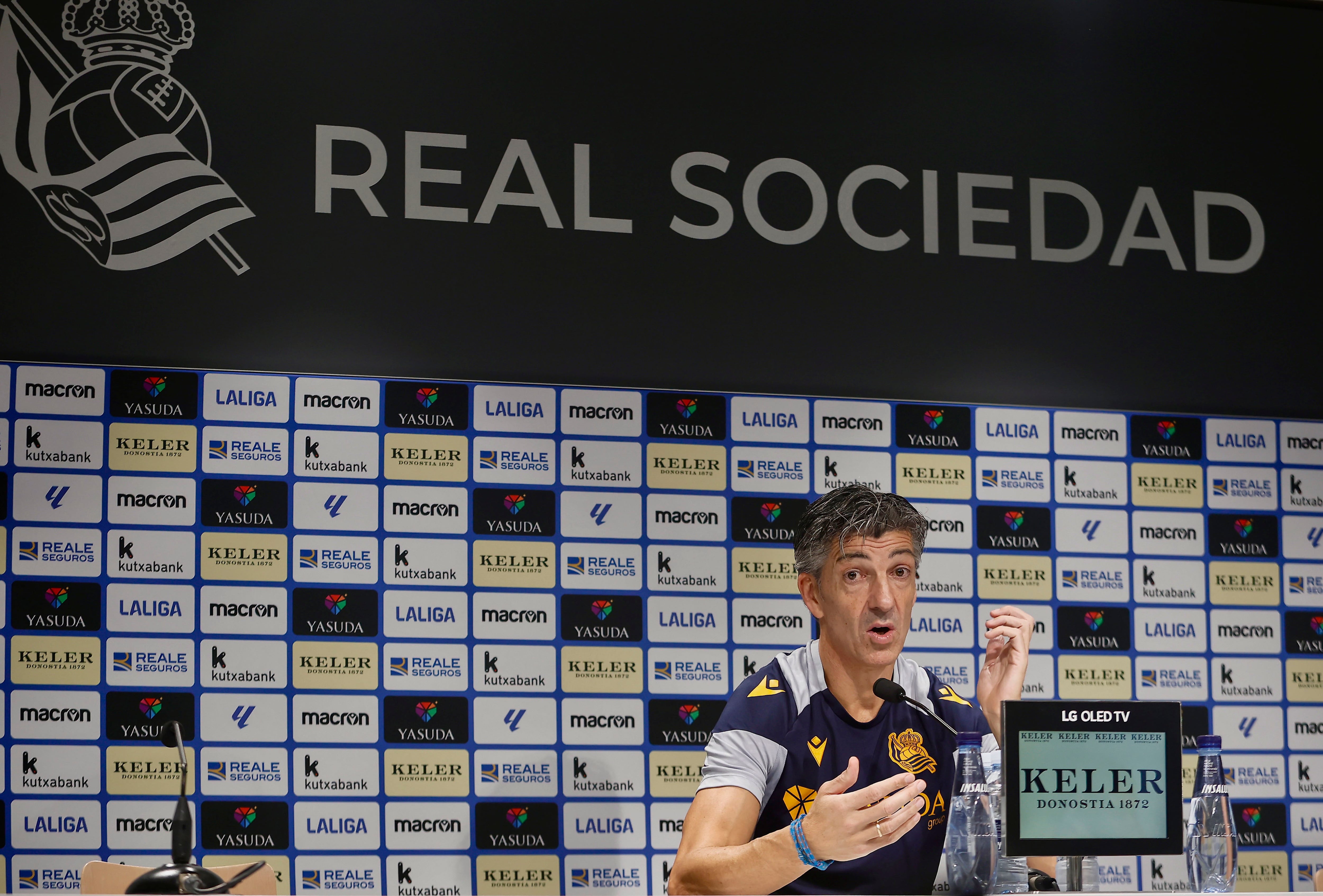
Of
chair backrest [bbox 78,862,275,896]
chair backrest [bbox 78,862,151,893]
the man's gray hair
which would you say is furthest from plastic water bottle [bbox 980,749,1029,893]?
chair backrest [bbox 78,862,151,893]

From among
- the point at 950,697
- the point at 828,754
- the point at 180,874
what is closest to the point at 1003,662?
the point at 950,697

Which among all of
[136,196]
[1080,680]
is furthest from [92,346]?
[1080,680]

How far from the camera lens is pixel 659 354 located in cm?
366

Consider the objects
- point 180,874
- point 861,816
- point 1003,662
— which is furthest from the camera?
point 1003,662

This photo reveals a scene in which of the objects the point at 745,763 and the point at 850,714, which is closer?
the point at 745,763

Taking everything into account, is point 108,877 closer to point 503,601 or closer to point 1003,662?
point 503,601

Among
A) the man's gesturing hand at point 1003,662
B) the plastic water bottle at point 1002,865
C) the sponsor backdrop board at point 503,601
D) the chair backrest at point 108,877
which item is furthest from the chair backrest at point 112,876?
the man's gesturing hand at point 1003,662

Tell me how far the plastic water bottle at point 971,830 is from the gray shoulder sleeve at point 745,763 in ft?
1.66

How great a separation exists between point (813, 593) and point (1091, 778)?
32.9 inches

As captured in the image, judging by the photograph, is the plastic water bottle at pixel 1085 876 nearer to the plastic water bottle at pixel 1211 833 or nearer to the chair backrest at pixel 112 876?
the plastic water bottle at pixel 1211 833

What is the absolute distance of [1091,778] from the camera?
1915 millimetres

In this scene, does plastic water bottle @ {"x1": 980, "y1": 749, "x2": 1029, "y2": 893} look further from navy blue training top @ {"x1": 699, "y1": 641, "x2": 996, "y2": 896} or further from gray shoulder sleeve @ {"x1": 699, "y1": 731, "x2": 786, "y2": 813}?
gray shoulder sleeve @ {"x1": 699, "y1": 731, "x2": 786, "y2": 813}

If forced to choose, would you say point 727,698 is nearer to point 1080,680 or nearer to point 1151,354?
point 1080,680

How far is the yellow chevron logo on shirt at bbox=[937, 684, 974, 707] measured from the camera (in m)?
2.63
